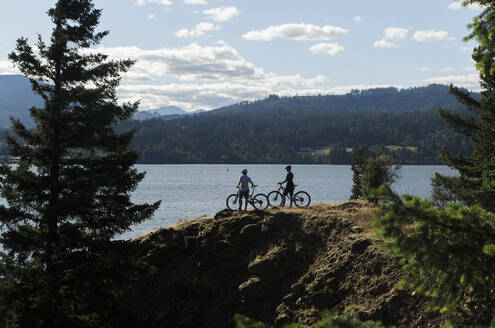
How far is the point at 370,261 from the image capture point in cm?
1398

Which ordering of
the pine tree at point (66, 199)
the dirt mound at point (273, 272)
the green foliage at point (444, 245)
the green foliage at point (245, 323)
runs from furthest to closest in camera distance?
the pine tree at point (66, 199) → the dirt mound at point (273, 272) → the green foliage at point (444, 245) → the green foliage at point (245, 323)

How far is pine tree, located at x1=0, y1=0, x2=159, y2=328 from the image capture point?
1530 centimetres

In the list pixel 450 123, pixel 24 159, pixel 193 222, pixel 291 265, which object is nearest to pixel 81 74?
pixel 24 159

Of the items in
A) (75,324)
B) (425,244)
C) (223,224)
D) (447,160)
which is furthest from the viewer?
(447,160)

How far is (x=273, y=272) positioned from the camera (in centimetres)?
1603

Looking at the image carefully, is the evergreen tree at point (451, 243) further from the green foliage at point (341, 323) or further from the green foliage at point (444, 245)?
the green foliage at point (341, 323)

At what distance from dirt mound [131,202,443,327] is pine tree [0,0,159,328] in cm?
240

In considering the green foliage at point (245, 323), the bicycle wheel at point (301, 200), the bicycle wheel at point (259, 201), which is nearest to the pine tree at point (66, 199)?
the bicycle wheel at point (259, 201)

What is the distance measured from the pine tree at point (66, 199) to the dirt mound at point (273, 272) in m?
2.40

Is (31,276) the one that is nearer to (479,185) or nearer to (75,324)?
(75,324)

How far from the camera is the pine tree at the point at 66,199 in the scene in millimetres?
15297

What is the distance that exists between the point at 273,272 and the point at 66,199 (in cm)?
787

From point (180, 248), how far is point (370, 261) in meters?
8.79

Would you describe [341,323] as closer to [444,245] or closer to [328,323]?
[328,323]
